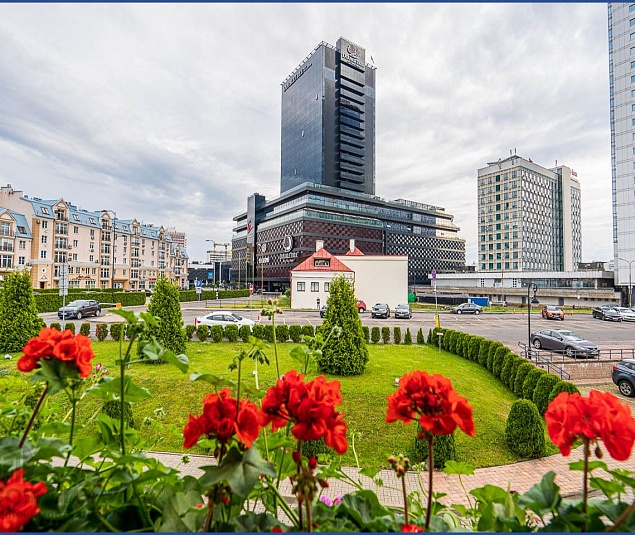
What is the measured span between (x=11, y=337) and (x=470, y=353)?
19.1m

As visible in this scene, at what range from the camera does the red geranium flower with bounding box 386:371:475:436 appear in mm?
1214

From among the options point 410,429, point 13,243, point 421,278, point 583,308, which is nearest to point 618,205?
point 583,308

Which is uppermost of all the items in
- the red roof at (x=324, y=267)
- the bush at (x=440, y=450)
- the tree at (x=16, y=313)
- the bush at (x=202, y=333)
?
the red roof at (x=324, y=267)

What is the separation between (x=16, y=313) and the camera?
14.1 metres

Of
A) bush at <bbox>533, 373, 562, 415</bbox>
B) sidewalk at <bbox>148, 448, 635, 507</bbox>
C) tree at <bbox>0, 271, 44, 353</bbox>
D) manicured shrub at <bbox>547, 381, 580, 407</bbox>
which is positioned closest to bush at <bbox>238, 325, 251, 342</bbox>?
tree at <bbox>0, 271, 44, 353</bbox>

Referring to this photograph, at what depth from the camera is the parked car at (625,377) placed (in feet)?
38.5

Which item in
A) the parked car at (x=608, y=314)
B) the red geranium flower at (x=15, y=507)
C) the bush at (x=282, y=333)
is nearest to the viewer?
the red geranium flower at (x=15, y=507)

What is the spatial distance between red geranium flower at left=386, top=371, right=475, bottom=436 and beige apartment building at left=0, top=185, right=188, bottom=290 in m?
35.6

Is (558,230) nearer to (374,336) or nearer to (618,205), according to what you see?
(618,205)

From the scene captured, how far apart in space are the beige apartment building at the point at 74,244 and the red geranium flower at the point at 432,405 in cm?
3558

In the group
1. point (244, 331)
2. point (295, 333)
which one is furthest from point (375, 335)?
point (244, 331)

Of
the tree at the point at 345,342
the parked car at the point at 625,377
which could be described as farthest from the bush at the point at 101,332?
the parked car at the point at 625,377

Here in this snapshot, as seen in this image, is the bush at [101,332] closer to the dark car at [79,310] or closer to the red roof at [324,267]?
the dark car at [79,310]

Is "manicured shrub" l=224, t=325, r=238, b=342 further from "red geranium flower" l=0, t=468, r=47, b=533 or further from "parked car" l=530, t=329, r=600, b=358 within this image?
"red geranium flower" l=0, t=468, r=47, b=533
